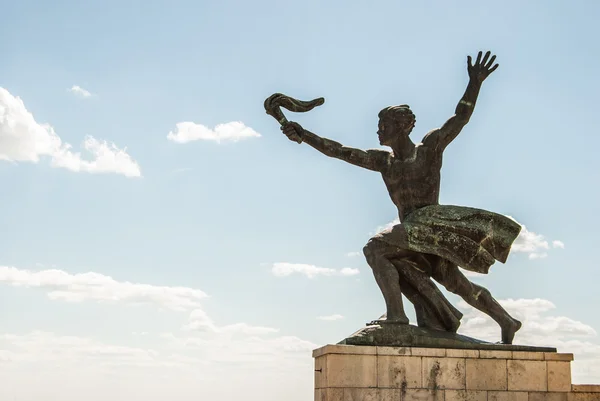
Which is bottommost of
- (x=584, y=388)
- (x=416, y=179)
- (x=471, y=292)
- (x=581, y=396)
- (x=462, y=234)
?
(x=581, y=396)

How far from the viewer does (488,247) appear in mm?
10797

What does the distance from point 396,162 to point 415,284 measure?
182 centimetres

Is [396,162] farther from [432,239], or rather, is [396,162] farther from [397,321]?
[397,321]

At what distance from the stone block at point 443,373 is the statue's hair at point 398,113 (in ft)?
11.6

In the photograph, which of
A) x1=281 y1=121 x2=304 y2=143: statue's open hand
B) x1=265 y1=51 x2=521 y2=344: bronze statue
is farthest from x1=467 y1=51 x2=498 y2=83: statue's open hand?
x1=281 y1=121 x2=304 y2=143: statue's open hand

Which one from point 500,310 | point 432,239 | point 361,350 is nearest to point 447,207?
point 432,239

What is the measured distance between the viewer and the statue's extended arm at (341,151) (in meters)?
11.4

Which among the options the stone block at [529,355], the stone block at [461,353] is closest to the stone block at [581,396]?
the stone block at [529,355]

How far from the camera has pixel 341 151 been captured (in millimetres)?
11594

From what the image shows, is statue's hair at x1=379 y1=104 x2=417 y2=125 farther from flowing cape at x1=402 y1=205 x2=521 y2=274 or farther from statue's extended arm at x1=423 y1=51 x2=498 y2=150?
flowing cape at x1=402 y1=205 x2=521 y2=274

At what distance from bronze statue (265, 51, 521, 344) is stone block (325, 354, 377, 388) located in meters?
0.83

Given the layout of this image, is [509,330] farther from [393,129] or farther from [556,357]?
[393,129]

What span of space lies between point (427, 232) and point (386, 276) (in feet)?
2.77

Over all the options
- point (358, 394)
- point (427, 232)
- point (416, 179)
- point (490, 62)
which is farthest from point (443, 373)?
point (490, 62)
